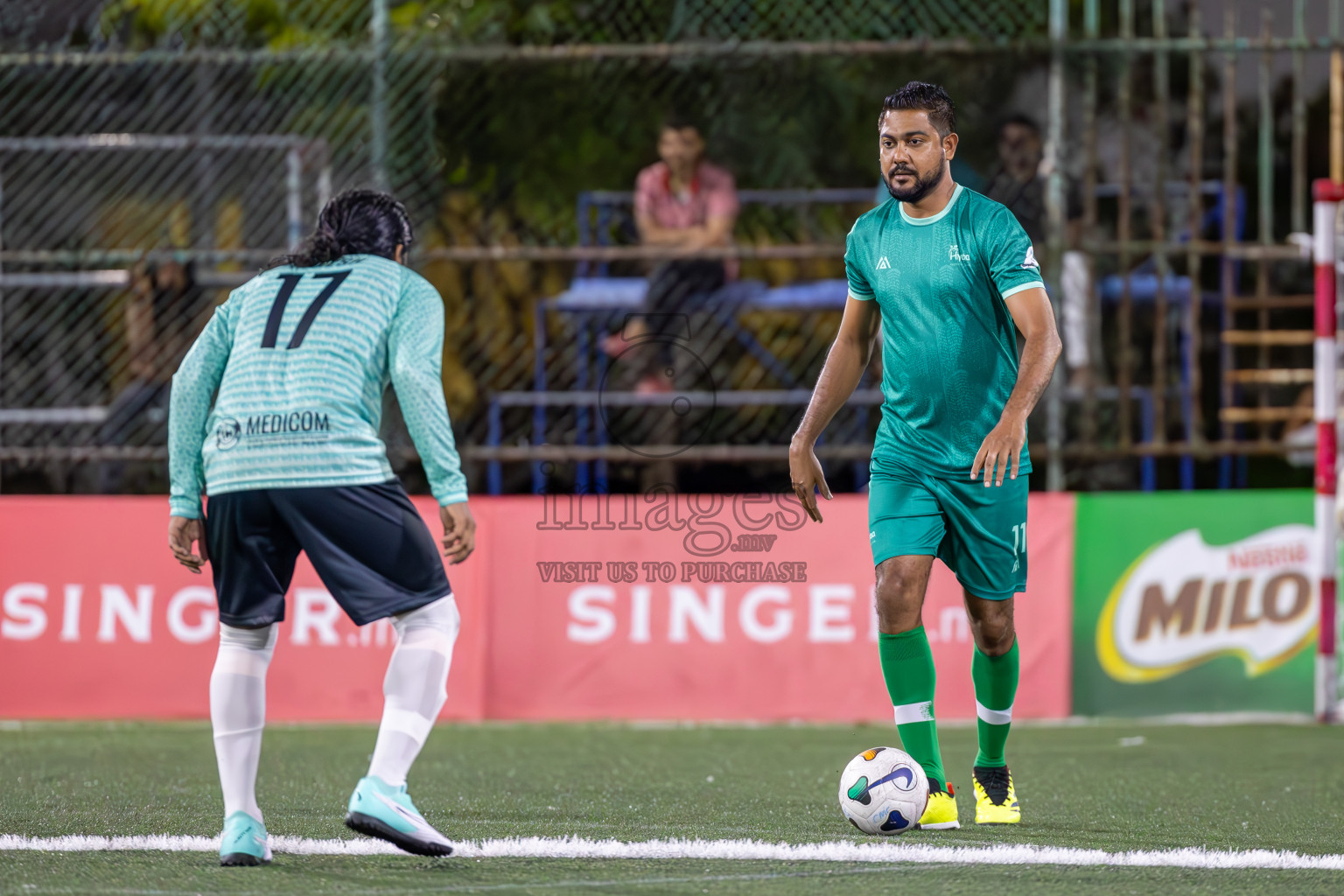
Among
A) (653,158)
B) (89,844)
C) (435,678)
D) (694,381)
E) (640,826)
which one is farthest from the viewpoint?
(653,158)

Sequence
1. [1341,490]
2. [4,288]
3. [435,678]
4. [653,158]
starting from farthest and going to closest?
[653,158], [4,288], [1341,490], [435,678]

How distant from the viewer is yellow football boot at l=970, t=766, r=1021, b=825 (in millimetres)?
5168

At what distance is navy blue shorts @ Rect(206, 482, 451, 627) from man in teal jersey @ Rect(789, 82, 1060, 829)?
1388mm

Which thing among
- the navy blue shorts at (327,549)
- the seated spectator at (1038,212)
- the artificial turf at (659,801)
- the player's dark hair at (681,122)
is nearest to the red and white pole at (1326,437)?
the artificial turf at (659,801)

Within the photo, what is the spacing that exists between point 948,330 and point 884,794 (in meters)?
→ 1.36

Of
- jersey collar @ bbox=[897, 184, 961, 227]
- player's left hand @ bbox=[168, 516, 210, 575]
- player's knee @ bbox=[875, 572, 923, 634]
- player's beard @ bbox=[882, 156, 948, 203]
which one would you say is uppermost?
player's beard @ bbox=[882, 156, 948, 203]

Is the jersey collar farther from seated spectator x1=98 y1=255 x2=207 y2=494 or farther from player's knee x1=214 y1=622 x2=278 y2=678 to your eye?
seated spectator x1=98 y1=255 x2=207 y2=494

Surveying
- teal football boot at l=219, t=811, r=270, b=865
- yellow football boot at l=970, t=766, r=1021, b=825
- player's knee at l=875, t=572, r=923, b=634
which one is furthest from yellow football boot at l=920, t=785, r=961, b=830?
teal football boot at l=219, t=811, r=270, b=865

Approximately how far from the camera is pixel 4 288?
33.1 feet

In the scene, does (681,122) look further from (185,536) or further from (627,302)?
(185,536)

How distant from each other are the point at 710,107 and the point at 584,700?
3430mm

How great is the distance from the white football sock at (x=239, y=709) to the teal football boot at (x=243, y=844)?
0.03 metres

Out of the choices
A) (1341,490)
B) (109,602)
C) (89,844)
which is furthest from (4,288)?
(1341,490)

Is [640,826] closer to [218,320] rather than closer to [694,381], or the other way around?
[218,320]
